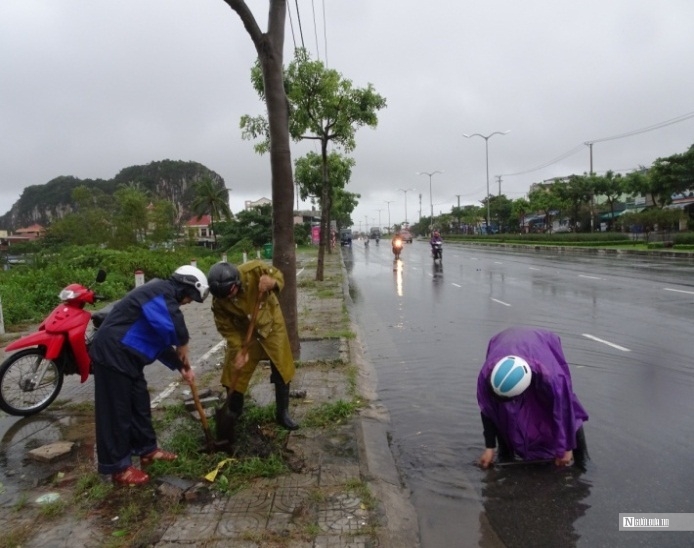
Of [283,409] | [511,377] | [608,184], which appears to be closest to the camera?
[511,377]

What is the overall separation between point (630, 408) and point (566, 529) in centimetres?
247

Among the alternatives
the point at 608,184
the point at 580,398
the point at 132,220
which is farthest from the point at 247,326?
the point at 608,184

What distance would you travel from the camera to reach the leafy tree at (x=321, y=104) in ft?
47.2

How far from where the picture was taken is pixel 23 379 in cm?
525

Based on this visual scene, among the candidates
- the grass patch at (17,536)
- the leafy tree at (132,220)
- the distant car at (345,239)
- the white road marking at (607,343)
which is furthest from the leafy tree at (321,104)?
the distant car at (345,239)

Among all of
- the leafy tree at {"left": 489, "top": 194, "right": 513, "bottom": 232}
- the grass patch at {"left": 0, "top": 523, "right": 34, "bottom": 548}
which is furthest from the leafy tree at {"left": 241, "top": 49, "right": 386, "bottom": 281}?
the leafy tree at {"left": 489, "top": 194, "right": 513, "bottom": 232}

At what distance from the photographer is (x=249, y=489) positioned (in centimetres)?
363

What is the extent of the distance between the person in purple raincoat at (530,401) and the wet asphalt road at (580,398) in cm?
22

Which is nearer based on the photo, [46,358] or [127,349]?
[127,349]

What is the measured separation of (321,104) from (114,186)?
11738cm

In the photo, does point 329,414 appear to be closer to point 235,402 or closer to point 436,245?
point 235,402

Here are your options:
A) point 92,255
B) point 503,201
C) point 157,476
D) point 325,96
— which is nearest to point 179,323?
point 157,476

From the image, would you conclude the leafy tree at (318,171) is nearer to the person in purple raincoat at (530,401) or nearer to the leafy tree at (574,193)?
the person in purple raincoat at (530,401)

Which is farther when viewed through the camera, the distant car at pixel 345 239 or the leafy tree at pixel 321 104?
the distant car at pixel 345 239
